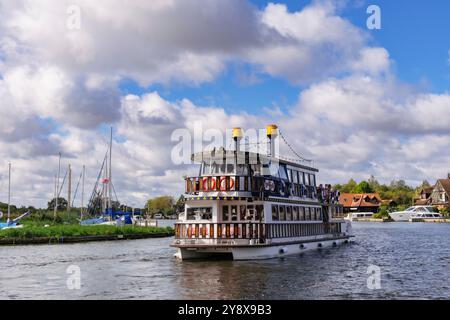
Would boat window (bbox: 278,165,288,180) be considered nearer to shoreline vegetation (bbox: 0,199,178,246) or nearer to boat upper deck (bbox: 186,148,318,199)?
boat upper deck (bbox: 186,148,318,199)

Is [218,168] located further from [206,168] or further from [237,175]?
[237,175]

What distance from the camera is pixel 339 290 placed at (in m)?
25.5

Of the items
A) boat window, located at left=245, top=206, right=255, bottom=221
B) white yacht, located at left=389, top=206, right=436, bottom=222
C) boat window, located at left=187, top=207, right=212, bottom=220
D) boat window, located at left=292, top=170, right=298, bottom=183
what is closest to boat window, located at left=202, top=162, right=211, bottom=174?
boat window, located at left=187, top=207, right=212, bottom=220

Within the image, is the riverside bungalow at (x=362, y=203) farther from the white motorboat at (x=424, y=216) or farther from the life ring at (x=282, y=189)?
the life ring at (x=282, y=189)

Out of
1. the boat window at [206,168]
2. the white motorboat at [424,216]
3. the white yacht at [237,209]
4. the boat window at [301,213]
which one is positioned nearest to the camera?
the white yacht at [237,209]

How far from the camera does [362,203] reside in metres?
170

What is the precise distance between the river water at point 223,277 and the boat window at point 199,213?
10.9ft

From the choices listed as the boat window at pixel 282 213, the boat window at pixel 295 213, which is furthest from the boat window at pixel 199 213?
the boat window at pixel 295 213

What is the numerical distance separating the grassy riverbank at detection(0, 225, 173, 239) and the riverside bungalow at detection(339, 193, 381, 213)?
108 meters
